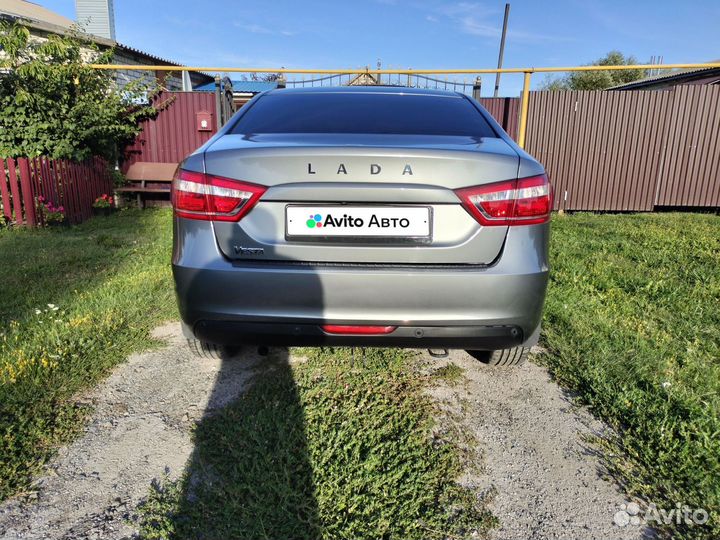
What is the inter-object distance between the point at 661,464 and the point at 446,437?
826mm

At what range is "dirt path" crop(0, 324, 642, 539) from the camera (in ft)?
5.31

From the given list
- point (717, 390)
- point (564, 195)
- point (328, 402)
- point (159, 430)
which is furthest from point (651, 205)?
point (159, 430)

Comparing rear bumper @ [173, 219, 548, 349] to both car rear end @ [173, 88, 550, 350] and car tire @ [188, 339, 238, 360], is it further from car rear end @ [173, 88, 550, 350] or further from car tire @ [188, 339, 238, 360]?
car tire @ [188, 339, 238, 360]

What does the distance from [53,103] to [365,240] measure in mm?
8515

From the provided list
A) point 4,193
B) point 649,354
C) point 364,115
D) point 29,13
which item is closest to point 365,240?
point 364,115

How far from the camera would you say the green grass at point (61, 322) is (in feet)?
6.70

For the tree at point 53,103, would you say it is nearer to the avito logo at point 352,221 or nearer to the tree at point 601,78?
the avito logo at point 352,221

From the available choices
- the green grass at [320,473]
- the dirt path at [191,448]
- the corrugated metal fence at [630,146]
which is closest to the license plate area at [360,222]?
the green grass at [320,473]

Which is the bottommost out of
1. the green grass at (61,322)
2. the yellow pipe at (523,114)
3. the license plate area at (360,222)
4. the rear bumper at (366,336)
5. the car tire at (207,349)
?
the green grass at (61,322)

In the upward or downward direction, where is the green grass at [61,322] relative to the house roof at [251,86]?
downward

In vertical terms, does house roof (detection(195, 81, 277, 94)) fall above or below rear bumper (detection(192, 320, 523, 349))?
above

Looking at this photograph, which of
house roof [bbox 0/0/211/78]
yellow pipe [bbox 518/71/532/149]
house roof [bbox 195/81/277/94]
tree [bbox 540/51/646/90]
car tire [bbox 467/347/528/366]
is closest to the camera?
car tire [bbox 467/347/528/366]

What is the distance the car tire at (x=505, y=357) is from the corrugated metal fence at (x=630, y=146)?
736 cm

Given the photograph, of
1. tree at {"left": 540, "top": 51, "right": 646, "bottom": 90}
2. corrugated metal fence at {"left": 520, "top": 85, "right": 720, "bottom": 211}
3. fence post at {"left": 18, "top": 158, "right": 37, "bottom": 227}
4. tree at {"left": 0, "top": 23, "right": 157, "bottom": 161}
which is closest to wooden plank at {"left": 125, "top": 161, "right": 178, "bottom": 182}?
tree at {"left": 0, "top": 23, "right": 157, "bottom": 161}
